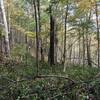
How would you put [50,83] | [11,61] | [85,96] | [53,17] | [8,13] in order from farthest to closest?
[8,13]
[53,17]
[11,61]
[50,83]
[85,96]

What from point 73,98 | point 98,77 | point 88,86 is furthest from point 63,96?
point 98,77

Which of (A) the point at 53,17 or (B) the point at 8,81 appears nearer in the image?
(B) the point at 8,81

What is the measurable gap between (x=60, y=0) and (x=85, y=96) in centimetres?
640

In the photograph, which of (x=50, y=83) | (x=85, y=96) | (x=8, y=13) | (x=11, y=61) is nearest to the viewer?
(x=85, y=96)

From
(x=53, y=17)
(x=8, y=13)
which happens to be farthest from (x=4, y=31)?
(x=8, y=13)

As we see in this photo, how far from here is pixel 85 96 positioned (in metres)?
5.93

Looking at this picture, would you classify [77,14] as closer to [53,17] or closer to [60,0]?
[53,17]

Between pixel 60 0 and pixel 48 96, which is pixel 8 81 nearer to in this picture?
pixel 48 96

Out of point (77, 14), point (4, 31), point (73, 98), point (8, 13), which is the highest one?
point (8, 13)

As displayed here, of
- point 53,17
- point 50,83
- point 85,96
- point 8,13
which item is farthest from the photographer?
point 8,13

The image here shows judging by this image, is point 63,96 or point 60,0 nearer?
point 63,96

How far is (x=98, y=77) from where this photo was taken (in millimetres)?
6961

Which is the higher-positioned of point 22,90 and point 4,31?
point 4,31

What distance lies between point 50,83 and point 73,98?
908mm
